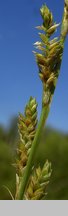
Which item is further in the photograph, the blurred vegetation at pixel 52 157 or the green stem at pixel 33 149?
the blurred vegetation at pixel 52 157

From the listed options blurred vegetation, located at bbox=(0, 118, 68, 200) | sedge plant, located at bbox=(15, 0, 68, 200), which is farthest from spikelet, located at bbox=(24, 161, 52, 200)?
blurred vegetation, located at bbox=(0, 118, 68, 200)

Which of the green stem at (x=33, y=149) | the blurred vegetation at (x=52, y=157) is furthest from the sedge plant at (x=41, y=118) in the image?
the blurred vegetation at (x=52, y=157)

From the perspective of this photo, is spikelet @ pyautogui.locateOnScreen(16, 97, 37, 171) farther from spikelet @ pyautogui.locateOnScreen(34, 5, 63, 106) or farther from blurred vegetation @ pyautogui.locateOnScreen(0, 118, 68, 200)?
blurred vegetation @ pyautogui.locateOnScreen(0, 118, 68, 200)

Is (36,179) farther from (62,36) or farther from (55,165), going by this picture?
(55,165)

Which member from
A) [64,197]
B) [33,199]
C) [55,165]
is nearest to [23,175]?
[33,199]

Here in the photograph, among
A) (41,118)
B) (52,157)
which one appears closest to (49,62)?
(41,118)

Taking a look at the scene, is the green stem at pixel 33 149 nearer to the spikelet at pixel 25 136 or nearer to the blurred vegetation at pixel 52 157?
the spikelet at pixel 25 136
